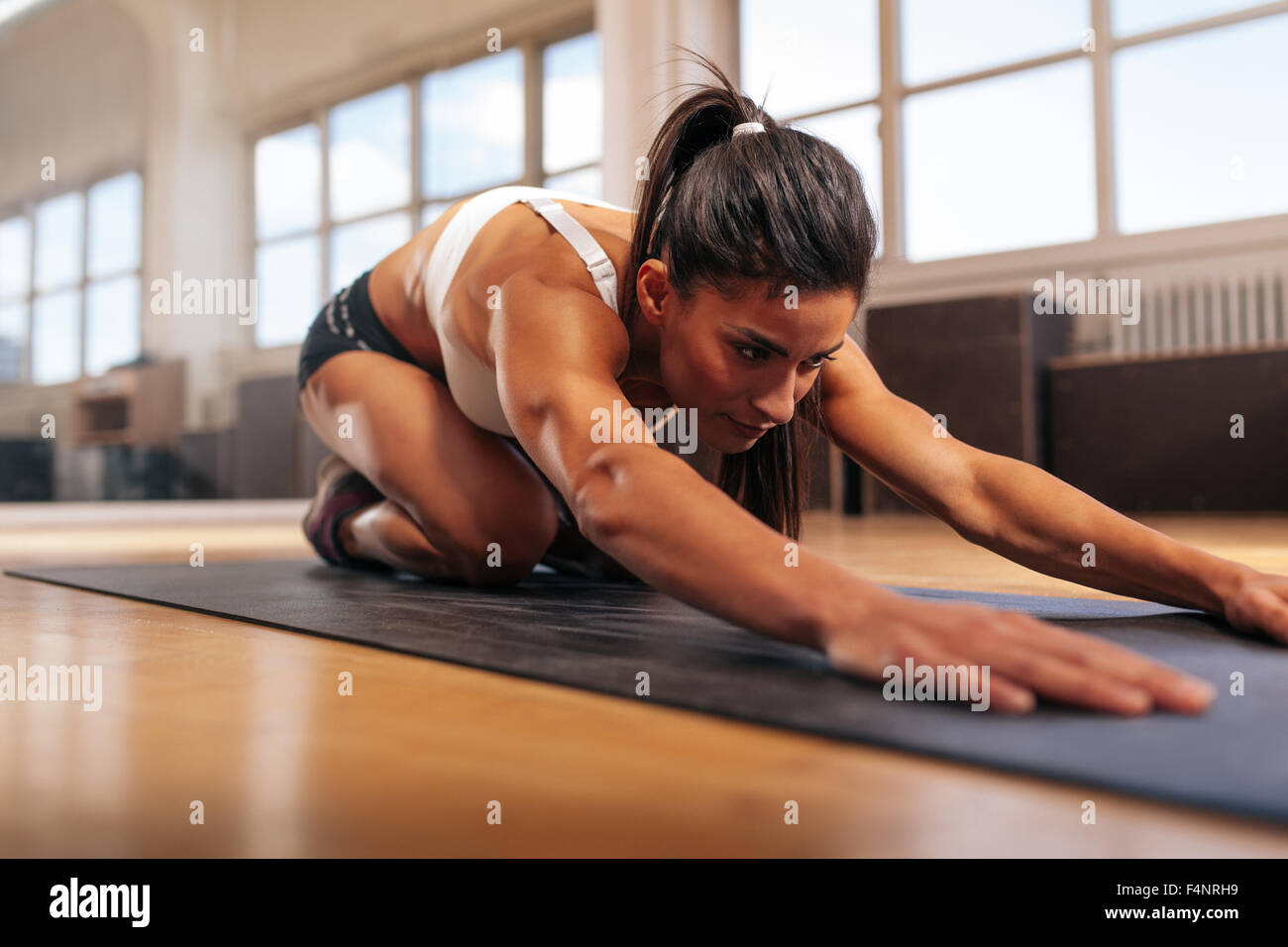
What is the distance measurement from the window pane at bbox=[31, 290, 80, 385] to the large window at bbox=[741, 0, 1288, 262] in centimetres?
299

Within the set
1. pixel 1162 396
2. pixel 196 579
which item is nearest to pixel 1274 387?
pixel 1162 396

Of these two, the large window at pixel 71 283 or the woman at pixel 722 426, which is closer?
the woman at pixel 722 426

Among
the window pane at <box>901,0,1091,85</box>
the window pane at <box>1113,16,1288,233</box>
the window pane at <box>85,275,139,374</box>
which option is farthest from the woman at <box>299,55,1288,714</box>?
the window pane at <box>901,0,1091,85</box>

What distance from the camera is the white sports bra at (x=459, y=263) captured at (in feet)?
4.37

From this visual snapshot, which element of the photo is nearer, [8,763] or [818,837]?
[818,837]

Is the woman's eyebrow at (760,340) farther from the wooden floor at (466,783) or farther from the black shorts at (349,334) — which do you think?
the black shorts at (349,334)

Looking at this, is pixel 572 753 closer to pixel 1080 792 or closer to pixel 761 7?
pixel 1080 792

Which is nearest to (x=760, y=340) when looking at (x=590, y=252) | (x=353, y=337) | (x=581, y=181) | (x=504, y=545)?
(x=590, y=252)

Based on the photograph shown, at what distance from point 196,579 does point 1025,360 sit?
10.9ft

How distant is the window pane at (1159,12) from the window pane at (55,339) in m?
4.35

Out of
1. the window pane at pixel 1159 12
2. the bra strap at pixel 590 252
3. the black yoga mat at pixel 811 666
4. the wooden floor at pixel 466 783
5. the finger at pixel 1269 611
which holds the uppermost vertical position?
the window pane at pixel 1159 12

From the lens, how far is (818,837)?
1.58ft

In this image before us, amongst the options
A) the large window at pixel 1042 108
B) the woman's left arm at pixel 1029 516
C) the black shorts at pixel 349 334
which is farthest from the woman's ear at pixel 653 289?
the large window at pixel 1042 108

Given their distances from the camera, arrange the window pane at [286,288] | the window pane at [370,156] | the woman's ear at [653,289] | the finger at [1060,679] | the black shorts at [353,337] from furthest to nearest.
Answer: the window pane at [370,156] → the window pane at [286,288] → the black shorts at [353,337] → the woman's ear at [653,289] → the finger at [1060,679]
